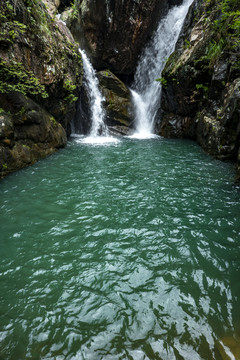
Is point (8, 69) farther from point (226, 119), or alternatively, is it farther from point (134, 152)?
point (226, 119)

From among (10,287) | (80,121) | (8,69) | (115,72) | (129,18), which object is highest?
(129,18)

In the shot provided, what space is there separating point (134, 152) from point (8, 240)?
821cm

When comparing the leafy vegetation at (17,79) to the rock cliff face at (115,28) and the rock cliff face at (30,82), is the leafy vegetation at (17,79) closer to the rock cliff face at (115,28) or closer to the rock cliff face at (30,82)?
the rock cliff face at (30,82)

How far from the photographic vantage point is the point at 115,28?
17531mm

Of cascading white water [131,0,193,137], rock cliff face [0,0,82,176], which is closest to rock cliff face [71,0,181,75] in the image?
cascading white water [131,0,193,137]

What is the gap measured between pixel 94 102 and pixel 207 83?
29.5 feet

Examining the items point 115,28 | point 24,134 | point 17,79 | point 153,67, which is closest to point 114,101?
point 153,67

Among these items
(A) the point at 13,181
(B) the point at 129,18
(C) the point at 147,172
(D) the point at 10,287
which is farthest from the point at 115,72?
(D) the point at 10,287

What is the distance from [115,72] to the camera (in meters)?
20.3

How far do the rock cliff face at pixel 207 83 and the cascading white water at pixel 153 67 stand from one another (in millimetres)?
2396

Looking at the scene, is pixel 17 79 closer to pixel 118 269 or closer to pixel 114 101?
pixel 118 269

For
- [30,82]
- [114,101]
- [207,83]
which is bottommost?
[114,101]

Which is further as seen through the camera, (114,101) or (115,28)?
(114,101)

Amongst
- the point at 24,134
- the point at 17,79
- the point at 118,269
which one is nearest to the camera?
the point at 118,269
